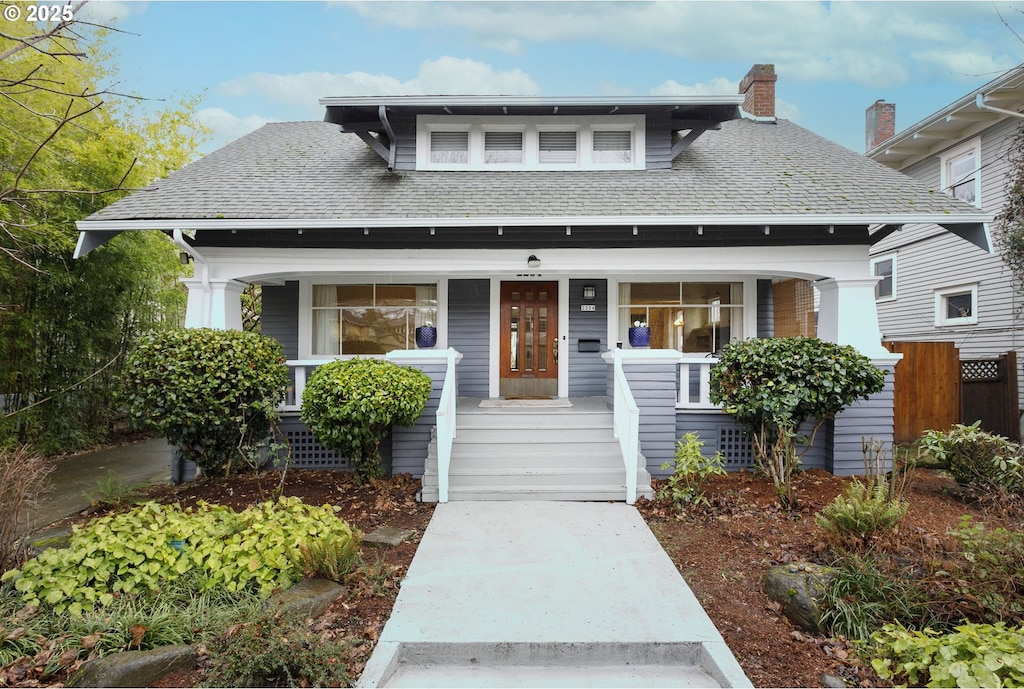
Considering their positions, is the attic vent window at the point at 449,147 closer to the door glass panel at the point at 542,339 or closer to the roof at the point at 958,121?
the door glass panel at the point at 542,339

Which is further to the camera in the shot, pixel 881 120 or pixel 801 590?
pixel 881 120

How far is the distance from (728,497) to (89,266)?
9.39 m

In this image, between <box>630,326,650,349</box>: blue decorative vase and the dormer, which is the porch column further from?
<box>630,326,650,349</box>: blue decorative vase

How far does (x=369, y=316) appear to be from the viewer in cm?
805

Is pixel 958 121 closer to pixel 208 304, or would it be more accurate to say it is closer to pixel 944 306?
pixel 944 306

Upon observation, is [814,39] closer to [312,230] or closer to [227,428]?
[312,230]

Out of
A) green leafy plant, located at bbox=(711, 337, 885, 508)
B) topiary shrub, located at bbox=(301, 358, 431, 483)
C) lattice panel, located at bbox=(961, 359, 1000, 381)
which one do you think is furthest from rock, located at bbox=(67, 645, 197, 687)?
lattice panel, located at bbox=(961, 359, 1000, 381)

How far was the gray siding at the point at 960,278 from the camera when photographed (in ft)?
29.7

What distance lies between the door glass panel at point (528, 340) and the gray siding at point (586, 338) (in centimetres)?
59

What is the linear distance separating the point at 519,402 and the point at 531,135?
4.18 meters

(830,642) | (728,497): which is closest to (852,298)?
(728,497)

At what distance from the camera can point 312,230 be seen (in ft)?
21.6

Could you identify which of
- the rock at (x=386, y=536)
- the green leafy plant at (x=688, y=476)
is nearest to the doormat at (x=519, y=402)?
the green leafy plant at (x=688, y=476)

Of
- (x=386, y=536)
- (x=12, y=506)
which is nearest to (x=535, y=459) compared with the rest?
(x=386, y=536)
